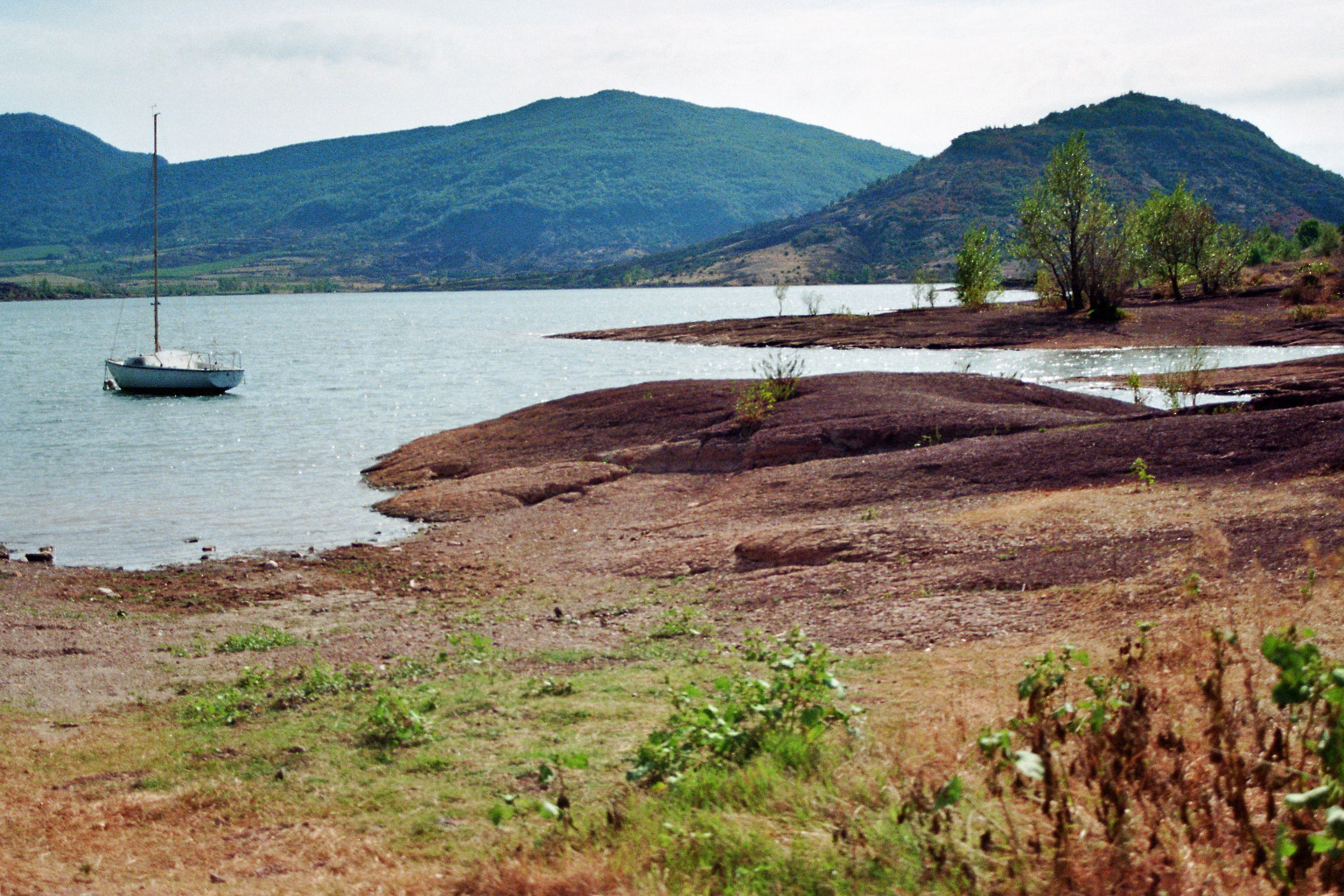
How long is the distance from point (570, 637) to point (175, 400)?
3804 cm

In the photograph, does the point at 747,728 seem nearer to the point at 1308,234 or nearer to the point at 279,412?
the point at 279,412

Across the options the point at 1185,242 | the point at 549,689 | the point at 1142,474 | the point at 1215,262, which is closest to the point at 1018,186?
the point at 1215,262

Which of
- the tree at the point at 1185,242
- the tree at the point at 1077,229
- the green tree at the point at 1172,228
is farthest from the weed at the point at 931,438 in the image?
the green tree at the point at 1172,228

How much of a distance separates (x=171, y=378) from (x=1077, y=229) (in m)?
44.6

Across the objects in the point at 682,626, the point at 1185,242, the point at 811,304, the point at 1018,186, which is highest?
the point at 1018,186

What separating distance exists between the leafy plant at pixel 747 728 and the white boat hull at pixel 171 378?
143 ft

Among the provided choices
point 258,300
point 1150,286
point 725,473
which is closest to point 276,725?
point 725,473

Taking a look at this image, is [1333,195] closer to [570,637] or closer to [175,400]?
[175,400]

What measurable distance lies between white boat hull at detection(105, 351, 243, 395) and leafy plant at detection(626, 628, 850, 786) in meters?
43.5

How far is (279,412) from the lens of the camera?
3797 centimetres

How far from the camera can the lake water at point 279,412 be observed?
19.3 meters

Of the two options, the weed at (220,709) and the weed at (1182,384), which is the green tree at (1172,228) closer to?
the weed at (1182,384)

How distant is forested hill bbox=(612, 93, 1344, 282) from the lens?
514ft

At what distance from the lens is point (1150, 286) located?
76312mm
